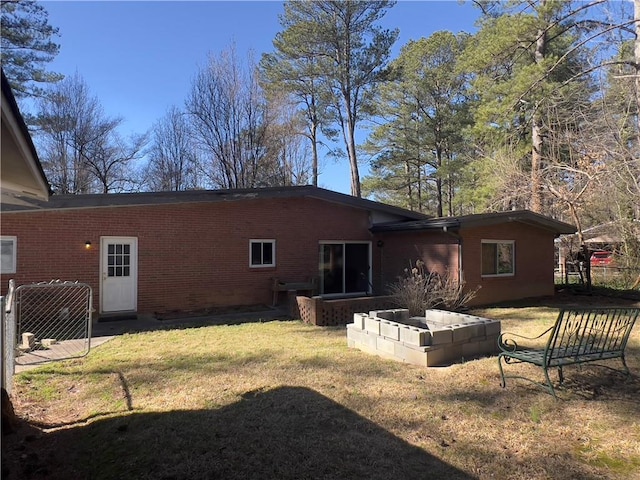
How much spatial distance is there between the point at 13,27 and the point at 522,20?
65.3 ft

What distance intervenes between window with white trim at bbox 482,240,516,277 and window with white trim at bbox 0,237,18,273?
11957 millimetres

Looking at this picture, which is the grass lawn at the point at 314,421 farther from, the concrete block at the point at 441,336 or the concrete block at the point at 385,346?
the concrete block at the point at 441,336

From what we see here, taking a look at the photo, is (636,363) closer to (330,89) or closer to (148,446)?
(148,446)

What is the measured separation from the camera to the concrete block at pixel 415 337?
5918 millimetres

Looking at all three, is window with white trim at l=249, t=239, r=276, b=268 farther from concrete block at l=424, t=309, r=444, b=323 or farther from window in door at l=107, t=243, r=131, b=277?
concrete block at l=424, t=309, r=444, b=323

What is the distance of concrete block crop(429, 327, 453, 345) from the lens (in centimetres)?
598

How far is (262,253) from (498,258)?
7160mm

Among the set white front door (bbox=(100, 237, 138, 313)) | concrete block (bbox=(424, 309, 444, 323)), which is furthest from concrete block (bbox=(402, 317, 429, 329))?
white front door (bbox=(100, 237, 138, 313))

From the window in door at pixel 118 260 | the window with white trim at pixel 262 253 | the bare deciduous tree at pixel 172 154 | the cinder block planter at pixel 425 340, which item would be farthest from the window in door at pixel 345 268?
the bare deciduous tree at pixel 172 154

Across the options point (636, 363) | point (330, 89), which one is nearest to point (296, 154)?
point (330, 89)

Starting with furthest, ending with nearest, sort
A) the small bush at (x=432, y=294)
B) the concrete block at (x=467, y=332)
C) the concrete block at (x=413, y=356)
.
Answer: the small bush at (x=432, y=294), the concrete block at (x=467, y=332), the concrete block at (x=413, y=356)

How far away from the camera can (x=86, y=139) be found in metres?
24.7

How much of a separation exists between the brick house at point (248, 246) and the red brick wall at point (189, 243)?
27 millimetres

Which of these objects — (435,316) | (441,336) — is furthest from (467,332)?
(435,316)
